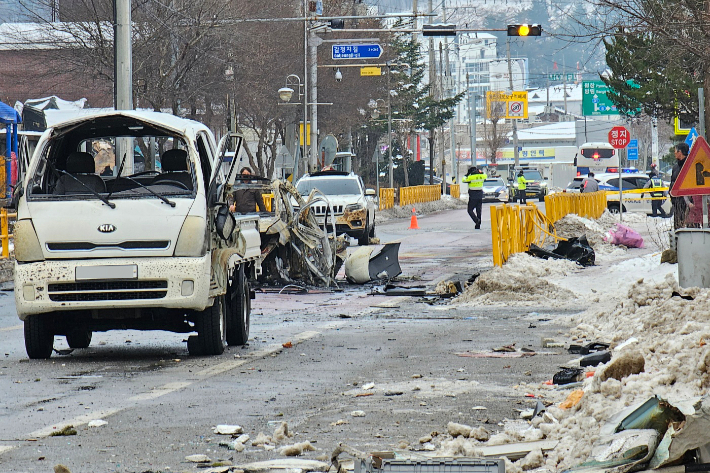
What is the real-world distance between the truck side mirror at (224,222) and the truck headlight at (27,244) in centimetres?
153

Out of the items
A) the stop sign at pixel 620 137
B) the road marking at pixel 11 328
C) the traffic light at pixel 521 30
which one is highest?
the traffic light at pixel 521 30

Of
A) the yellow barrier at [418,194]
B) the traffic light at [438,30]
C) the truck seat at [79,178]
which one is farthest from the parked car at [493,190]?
the truck seat at [79,178]

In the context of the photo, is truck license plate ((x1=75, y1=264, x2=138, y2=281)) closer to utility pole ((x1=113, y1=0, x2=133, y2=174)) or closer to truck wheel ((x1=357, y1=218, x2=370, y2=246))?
utility pole ((x1=113, y1=0, x2=133, y2=174))

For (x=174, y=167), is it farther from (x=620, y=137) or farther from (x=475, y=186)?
(x=620, y=137)

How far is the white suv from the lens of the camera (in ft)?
102

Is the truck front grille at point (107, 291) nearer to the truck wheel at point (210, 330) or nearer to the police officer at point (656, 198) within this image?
the truck wheel at point (210, 330)

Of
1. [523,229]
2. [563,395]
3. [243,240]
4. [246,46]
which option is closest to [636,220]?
[246,46]

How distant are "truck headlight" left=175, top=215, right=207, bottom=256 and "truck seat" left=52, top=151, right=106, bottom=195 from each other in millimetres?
944

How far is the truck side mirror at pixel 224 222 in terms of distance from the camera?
10477mm

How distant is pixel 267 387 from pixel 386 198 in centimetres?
4840

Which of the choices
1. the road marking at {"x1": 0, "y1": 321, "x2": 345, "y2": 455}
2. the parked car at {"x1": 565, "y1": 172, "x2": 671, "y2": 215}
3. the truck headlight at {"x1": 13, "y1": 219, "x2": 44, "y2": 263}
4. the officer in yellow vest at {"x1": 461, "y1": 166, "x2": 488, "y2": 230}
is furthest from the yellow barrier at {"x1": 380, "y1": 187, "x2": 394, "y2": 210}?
the truck headlight at {"x1": 13, "y1": 219, "x2": 44, "y2": 263}

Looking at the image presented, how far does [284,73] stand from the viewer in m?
51.8

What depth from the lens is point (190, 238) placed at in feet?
33.3

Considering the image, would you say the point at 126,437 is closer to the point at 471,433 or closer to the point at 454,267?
the point at 471,433
